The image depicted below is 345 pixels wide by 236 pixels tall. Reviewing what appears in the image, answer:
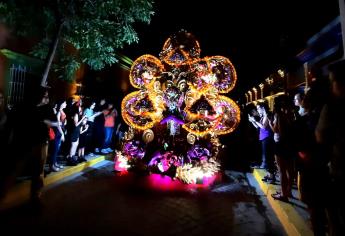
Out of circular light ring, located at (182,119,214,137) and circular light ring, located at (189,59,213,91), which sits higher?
circular light ring, located at (189,59,213,91)

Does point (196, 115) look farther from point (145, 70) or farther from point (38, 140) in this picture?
point (38, 140)

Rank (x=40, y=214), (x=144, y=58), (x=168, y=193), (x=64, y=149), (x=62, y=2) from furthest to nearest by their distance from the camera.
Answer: (x=64, y=149) → (x=144, y=58) → (x=62, y=2) → (x=168, y=193) → (x=40, y=214)

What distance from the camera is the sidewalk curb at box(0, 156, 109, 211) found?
5.26m

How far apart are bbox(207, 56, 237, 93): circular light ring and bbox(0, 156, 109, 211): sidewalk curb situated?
4.96 meters

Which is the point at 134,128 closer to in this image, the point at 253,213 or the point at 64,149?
the point at 64,149

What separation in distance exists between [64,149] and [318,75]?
9.01m

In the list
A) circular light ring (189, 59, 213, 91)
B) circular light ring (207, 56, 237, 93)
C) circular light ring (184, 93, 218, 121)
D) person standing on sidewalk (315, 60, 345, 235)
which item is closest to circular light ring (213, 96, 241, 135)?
circular light ring (184, 93, 218, 121)

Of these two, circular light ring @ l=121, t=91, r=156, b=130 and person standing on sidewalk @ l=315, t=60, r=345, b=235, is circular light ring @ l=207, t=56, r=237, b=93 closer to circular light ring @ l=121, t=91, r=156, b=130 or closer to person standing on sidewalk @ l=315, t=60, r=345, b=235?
circular light ring @ l=121, t=91, r=156, b=130

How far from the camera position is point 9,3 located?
7.20 metres

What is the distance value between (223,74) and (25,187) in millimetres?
6073

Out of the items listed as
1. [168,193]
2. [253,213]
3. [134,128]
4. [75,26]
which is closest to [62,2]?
[75,26]

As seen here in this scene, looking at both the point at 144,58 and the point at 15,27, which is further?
the point at 144,58

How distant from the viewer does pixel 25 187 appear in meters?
5.95

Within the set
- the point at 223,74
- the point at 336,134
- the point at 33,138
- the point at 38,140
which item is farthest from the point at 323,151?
the point at 223,74
